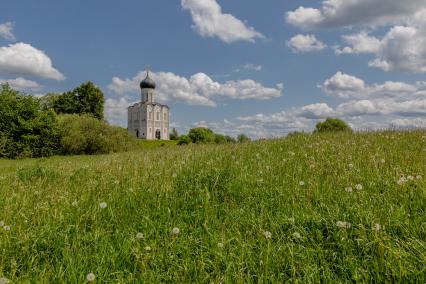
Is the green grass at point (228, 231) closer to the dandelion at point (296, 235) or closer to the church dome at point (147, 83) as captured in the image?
the dandelion at point (296, 235)

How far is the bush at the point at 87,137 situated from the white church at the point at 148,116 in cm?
8190

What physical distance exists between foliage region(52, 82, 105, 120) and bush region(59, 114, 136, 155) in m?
25.6

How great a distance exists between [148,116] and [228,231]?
118647 millimetres

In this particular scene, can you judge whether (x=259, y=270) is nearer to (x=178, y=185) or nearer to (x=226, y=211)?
(x=226, y=211)

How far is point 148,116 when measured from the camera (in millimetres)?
118125

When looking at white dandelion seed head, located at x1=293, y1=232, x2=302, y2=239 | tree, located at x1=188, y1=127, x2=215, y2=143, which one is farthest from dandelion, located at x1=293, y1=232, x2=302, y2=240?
tree, located at x1=188, y1=127, x2=215, y2=143

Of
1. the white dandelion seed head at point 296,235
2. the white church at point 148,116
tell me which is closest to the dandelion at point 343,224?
the white dandelion seed head at point 296,235

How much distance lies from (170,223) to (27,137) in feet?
111

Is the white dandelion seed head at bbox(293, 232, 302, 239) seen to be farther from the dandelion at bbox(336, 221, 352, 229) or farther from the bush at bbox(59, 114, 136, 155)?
the bush at bbox(59, 114, 136, 155)

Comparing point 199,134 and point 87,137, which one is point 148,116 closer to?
point 199,134

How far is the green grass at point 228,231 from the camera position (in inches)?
91.0

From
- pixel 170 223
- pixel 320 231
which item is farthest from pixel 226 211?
pixel 320 231

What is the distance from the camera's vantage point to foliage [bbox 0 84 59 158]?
30.6 m

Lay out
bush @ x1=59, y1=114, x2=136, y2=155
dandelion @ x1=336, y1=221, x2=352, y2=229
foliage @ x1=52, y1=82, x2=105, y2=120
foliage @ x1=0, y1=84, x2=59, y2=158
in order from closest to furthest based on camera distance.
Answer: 1. dandelion @ x1=336, y1=221, x2=352, y2=229
2. foliage @ x1=0, y1=84, x2=59, y2=158
3. bush @ x1=59, y1=114, x2=136, y2=155
4. foliage @ x1=52, y1=82, x2=105, y2=120
